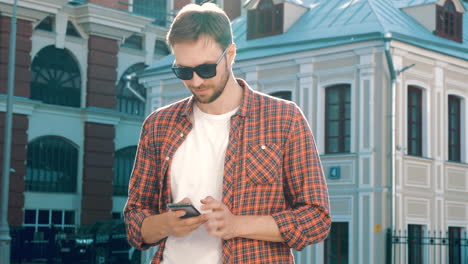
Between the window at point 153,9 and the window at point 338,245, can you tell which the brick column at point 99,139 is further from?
the window at point 338,245

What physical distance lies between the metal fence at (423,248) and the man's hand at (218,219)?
818 inches

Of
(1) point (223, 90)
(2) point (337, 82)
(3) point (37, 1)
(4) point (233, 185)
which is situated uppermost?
(3) point (37, 1)

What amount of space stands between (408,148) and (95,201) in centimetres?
1596

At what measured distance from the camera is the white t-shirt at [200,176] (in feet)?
10.2

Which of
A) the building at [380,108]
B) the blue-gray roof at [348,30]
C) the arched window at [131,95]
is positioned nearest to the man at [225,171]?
the building at [380,108]

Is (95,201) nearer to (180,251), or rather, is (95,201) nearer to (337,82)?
(337,82)

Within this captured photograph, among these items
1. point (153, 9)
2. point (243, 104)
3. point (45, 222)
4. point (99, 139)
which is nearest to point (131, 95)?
point (99, 139)

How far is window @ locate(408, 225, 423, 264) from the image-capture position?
79.0 ft

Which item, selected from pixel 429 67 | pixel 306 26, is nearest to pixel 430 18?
pixel 429 67

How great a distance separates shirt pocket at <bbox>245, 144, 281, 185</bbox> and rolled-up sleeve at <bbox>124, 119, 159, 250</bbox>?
43 cm

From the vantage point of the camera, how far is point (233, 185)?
3078 millimetres

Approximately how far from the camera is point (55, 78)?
120ft

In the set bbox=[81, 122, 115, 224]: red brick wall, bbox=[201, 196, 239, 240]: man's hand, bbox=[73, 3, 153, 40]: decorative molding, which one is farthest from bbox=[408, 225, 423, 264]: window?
bbox=[201, 196, 239, 240]: man's hand

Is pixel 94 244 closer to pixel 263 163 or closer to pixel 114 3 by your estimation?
pixel 114 3
